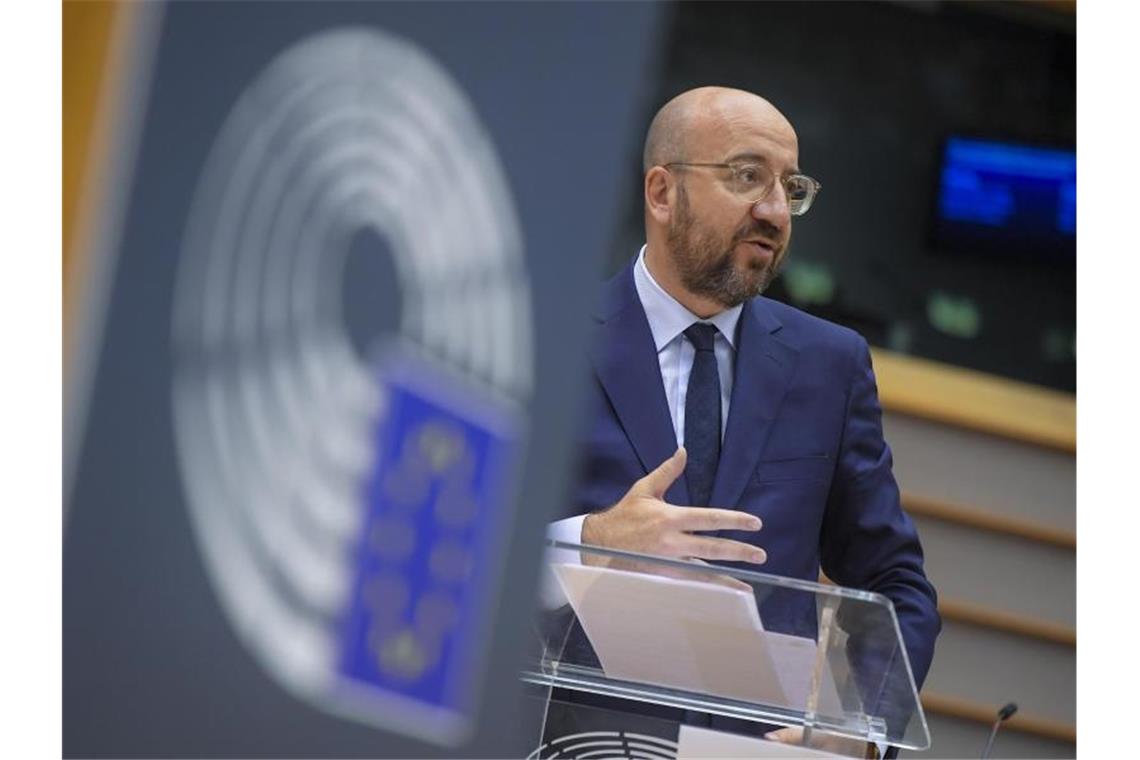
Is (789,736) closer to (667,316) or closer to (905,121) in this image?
(667,316)

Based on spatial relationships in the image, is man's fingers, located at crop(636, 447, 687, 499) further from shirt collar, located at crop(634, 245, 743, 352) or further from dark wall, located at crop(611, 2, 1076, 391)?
dark wall, located at crop(611, 2, 1076, 391)

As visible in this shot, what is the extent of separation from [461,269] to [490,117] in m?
0.08

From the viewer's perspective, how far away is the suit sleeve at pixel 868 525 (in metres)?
2.07

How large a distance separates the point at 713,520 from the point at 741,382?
626mm

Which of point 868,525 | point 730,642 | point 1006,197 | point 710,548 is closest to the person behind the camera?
point 730,642

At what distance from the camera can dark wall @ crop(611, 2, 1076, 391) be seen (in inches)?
147

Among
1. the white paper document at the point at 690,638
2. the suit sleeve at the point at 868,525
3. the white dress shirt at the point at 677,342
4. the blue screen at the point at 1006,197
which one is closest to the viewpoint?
the white paper document at the point at 690,638

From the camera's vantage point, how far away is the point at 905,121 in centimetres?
384

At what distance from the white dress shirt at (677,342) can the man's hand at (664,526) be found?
42cm

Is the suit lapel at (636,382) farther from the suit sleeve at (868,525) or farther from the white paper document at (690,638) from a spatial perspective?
the white paper document at (690,638)

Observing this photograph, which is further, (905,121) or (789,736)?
(905,121)

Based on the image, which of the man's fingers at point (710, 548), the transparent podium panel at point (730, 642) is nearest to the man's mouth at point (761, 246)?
the man's fingers at point (710, 548)

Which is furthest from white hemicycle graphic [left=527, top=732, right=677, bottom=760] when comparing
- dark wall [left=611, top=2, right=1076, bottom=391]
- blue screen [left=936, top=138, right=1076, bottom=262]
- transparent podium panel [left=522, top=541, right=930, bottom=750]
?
blue screen [left=936, top=138, right=1076, bottom=262]

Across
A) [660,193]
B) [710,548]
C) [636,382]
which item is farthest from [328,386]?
[660,193]
